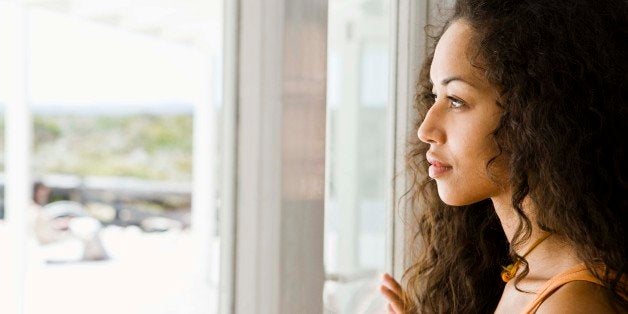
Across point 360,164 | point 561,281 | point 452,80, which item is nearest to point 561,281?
point 561,281

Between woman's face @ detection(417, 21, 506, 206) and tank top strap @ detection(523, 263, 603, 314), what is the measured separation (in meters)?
0.16

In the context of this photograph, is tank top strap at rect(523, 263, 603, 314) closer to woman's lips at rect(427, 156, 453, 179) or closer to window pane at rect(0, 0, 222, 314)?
woman's lips at rect(427, 156, 453, 179)

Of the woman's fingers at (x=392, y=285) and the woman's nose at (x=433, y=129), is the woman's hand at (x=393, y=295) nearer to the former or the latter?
the woman's fingers at (x=392, y=285)

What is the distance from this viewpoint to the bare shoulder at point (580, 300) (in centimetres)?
95

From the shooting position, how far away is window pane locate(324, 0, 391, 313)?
1833 millimetres

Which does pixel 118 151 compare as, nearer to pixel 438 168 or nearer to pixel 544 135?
pixel 438 168

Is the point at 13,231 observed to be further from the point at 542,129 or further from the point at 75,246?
the point at 75,246

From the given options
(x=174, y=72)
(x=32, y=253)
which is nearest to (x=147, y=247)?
(x=32, y=253)

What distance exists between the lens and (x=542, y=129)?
3.38ft

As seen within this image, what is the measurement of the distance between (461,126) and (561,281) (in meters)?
0.26

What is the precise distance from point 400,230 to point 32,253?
7.29 metres

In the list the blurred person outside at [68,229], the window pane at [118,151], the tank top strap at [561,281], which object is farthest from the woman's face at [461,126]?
the blurred person outside at [68,229]

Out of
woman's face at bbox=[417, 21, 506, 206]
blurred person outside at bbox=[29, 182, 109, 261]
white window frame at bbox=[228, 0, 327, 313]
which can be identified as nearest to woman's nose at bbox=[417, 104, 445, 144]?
woman's face at bbox=[417, 21, 506, 206]

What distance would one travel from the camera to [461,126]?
1091mm
